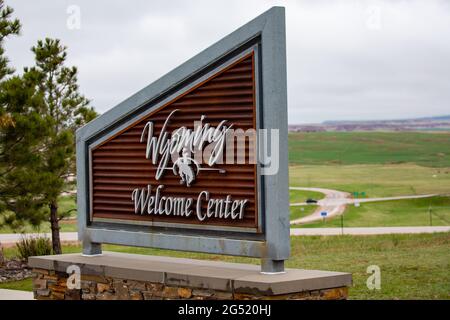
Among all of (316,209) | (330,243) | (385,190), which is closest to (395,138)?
(385,190)

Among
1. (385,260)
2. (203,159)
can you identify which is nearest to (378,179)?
(385,260)

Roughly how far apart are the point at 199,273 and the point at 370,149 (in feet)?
337

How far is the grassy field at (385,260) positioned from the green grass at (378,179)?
103 ft

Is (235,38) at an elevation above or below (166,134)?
above

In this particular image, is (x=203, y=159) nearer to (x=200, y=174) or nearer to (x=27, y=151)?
(x=200, y=174)

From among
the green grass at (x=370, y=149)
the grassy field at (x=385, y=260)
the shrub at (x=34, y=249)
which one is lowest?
the grassy field at (x=385, y=260)

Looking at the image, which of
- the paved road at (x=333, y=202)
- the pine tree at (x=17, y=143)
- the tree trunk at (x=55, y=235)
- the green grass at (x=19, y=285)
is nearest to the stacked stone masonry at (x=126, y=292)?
the green grass at (x=19, y=285)

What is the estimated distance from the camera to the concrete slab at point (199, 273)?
32.2 ft

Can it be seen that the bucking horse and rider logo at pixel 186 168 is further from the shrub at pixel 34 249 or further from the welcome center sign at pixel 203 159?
the shrub at pixel 34 249

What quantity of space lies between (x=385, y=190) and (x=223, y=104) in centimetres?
5000

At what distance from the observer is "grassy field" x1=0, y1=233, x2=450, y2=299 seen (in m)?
14.6

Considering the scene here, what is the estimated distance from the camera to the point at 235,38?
10539 mm

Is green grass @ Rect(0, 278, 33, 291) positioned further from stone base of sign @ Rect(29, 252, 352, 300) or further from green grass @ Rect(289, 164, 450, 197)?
green grass @ Rect(289, 164, 450, 197)
